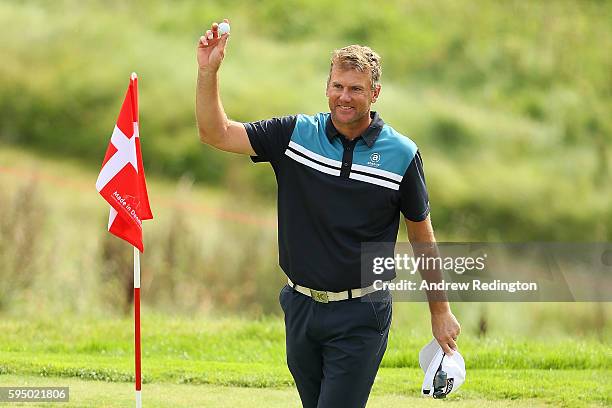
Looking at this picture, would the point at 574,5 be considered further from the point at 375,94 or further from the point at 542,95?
the point at 375,94

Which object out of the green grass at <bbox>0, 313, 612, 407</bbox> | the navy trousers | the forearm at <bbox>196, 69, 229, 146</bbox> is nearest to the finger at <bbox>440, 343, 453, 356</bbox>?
the navy trousers

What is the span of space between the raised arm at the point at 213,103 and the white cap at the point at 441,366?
3.86 ft

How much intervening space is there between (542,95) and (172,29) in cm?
596

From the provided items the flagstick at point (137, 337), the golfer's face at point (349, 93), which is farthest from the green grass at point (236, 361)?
the golfer's face at point (349, 93)

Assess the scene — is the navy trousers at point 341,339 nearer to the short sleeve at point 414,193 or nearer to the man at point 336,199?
the man at point 336,199

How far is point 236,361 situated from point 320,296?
3.69 metres

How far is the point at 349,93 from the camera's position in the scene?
528cm

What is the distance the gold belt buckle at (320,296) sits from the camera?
5367 mm

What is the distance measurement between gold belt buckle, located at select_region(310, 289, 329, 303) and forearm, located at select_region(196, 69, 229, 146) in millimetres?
761

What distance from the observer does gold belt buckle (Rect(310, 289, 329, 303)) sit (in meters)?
5.37

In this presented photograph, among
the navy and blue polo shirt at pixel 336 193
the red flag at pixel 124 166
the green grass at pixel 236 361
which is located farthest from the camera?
the green grass at pixel 236 361

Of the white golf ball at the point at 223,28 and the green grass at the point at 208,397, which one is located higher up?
the white golf ball at the point at 223,28

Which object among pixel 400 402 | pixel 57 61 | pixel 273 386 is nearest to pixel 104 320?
pixel 273 386

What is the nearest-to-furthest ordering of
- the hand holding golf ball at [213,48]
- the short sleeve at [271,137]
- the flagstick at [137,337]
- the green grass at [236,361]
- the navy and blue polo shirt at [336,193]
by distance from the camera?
the hand holding golf ball at [213,48]
the navy and blue polo shirt at [336,193]
the short sleeve at [271,137]
the flagstick at [137,337]
the green grass at [236,361]
